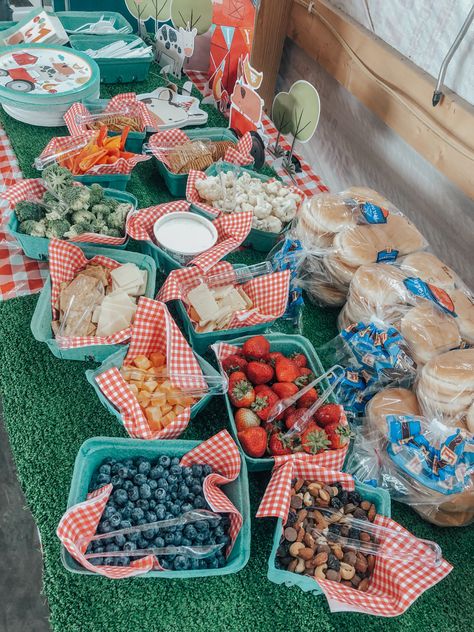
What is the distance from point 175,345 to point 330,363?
0.54 metres

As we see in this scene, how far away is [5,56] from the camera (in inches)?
94.4

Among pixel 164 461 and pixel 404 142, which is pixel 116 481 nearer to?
pixel 164 461

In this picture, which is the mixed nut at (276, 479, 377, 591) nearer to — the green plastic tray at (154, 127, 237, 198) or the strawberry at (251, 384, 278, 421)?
the strawberry at (251, 384, 278, 421)

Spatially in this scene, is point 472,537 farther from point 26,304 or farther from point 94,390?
point 26,304

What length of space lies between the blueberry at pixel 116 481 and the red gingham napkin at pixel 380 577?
13.0 inches

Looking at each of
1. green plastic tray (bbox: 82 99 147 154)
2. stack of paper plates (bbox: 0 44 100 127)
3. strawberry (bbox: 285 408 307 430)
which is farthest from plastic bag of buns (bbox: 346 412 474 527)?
stack of paper plates (bbox: 0 44 100 127)

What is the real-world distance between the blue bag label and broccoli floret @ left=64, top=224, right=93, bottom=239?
1.05 metres

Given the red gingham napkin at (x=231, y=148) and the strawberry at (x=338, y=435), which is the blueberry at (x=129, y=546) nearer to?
the strawberry at (x=338, y=435)

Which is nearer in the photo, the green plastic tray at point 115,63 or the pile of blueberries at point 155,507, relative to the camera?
the pile of blueberries at point 155,507

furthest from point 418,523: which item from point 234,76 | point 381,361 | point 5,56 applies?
point 5,56

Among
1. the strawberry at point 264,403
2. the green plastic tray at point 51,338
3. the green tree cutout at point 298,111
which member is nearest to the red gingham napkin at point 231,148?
the green tree cutout at point 298,111

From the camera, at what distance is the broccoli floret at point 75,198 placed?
175cm

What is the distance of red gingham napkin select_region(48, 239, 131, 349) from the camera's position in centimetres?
141

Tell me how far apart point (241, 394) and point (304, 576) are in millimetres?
465
